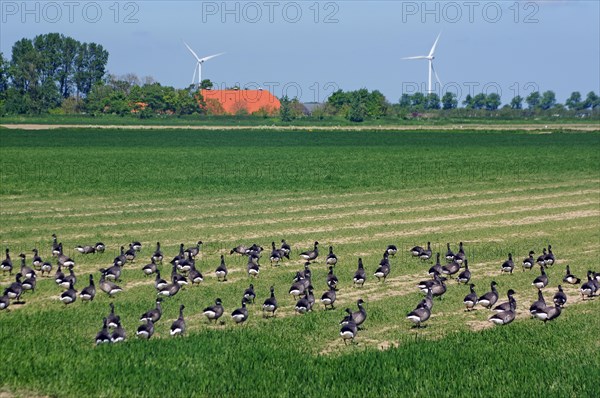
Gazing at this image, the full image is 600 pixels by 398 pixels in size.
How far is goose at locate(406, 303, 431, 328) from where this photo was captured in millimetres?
19719

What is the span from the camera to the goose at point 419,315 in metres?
19.7

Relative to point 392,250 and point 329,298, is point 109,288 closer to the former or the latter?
point 329,298

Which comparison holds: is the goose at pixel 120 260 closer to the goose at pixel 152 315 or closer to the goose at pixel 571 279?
the goose at pixel 152 315

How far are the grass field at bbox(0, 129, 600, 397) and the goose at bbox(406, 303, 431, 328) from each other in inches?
18.1

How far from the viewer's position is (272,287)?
21922mm

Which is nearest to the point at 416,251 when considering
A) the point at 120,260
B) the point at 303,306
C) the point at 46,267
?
the point at 303,306

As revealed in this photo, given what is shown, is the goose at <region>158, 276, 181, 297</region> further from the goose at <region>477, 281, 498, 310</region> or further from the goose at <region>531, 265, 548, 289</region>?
the goose at <region>531, 265, 548, 289</region>

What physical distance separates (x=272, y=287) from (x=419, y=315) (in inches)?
150

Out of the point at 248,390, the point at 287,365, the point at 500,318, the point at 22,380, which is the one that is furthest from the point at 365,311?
the point at 22,380

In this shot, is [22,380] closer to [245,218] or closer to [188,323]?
[188,323]

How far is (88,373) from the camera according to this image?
1575cm

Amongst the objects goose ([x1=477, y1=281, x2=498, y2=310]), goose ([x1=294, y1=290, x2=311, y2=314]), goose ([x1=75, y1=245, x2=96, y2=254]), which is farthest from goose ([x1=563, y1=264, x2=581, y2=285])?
goose ([x1=75, y1=245, x2=96, y2=254])

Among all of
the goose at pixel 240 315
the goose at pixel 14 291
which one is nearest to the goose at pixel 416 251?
the goose at pixel 240 315

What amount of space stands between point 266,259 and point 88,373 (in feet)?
43.7
